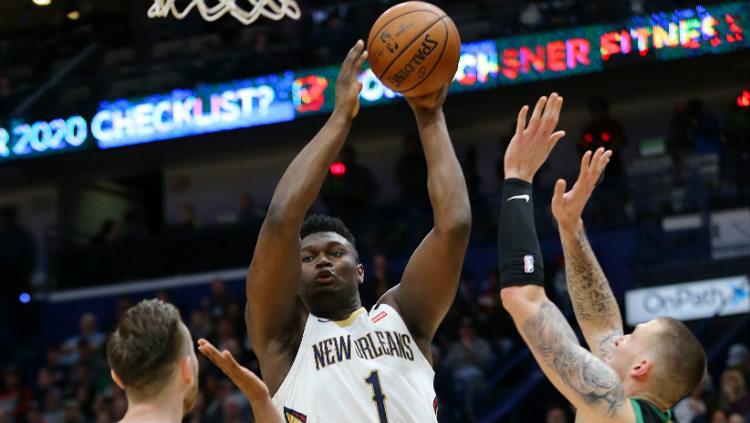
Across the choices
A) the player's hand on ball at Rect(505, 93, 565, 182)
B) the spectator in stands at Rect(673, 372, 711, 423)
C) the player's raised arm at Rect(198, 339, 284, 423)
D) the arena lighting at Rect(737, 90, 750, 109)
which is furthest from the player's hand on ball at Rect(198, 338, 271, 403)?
the arena lighting at Rect(737, 90, 750, 109)

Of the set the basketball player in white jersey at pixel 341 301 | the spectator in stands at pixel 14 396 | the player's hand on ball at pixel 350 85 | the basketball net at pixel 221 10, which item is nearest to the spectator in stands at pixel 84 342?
the spectator in stands at pixel 14 396

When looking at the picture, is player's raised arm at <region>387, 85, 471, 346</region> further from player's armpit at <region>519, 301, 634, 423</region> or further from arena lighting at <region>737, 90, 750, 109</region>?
arena lighting at <region>737, 90, 750, 109</region>

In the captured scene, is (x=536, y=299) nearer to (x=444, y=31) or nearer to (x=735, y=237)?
(x=444, y=31)

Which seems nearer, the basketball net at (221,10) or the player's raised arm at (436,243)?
the player's raised arm at (436,243)

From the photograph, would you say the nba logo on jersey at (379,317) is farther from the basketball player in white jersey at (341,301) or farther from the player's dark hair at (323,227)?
the player's dark hair at (323,227)

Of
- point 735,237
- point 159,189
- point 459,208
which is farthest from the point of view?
point 159,189

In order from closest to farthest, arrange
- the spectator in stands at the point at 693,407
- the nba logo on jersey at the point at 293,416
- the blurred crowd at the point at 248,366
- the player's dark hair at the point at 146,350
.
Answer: the player's dark hair at the point at 146,350, the nba logo on jersey at the point at 293,416, the spectator in stands at the point at 693,407, the blurred crowd at the point at 248,366

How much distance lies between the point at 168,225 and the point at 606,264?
8.16 m

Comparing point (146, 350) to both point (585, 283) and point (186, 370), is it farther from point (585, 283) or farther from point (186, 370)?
point (585, 283)

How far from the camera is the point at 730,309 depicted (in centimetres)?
1265

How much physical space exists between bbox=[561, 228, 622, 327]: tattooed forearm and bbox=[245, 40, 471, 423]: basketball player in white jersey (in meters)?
0.43

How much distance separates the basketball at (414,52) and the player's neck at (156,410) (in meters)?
1.91

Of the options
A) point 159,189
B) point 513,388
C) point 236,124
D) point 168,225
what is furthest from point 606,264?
point 159,189

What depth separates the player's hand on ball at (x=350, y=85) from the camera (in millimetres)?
4688
